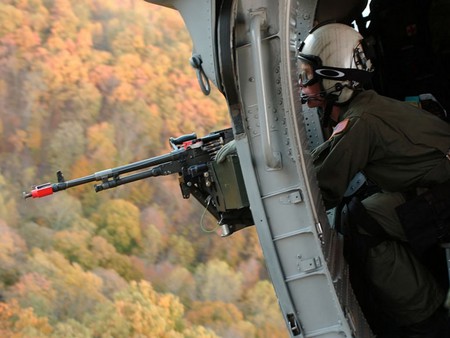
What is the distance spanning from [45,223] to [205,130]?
1984mm

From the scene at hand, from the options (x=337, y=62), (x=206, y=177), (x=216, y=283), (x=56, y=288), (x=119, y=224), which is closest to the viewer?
(x=337, y=62)

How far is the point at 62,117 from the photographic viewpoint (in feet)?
21.0

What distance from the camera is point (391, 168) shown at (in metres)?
2.60

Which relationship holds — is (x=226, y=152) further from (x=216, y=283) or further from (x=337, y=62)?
(x=216, y=283)

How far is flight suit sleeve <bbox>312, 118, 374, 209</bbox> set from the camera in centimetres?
250

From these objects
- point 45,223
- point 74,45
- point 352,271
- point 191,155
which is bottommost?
point 352,271

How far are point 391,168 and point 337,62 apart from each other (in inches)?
20.6

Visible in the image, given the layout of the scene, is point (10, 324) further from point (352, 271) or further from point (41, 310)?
point (352, 271)

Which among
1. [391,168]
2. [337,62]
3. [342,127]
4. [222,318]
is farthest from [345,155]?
[222,318]

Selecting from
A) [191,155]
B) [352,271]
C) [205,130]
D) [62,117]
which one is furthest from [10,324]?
[352,271]

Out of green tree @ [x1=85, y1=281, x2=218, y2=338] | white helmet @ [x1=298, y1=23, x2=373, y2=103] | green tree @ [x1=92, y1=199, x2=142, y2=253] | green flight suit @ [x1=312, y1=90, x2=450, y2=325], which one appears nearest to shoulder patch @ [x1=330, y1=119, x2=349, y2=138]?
green flight suit @ [x1=312, y1=90, x2=450, y2=325]

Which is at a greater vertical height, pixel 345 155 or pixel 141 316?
pixel 345 155

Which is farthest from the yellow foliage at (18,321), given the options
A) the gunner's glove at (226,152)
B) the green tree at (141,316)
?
the gunner's glove at (226,152)

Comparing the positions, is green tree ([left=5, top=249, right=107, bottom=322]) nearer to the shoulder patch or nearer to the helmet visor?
the helmet visor
